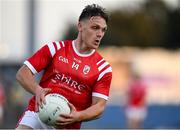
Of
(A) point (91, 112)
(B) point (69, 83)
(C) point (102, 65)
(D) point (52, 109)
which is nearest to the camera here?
(D) point (52, 109)

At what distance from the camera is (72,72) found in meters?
9.21

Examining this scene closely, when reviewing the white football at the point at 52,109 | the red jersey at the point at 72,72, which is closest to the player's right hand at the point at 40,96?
the white football at the point at 52,109

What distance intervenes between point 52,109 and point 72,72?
0.67 m

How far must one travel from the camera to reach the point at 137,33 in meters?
86.7

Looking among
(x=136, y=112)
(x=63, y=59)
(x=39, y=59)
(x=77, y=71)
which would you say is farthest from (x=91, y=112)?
(x=136, y=112)

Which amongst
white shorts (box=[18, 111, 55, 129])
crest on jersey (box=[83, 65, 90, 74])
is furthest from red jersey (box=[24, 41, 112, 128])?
white shorts (box=[18, 111, 55, 129])

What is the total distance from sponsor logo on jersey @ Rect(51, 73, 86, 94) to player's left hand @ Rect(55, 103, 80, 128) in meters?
0.33

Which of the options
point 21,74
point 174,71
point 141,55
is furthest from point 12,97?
point 141,55

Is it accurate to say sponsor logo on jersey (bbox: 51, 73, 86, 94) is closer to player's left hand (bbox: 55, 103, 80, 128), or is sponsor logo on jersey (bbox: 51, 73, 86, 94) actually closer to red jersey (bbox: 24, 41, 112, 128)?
red jersey (bbox: 24, 41, 112, 128)

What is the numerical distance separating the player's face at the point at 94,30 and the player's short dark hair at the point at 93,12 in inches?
1.6

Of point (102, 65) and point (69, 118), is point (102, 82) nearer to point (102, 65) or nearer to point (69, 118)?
point (102, 65)

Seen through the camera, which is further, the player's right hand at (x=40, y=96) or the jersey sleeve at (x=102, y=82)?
the jersey sleeve at (x=102, y=82)

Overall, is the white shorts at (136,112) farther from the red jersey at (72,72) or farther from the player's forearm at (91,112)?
Result: the player's forearm at (91,112)

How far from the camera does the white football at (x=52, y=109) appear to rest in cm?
871
